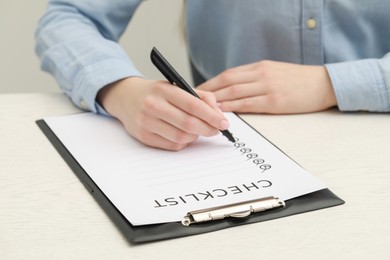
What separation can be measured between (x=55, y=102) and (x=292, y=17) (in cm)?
36

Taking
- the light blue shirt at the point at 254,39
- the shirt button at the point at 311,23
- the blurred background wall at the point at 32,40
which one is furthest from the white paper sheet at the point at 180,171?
the blurred background wall at the point at 32,40

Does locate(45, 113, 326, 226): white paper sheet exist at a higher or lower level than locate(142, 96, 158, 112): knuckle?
lower

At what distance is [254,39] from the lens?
3.05ft

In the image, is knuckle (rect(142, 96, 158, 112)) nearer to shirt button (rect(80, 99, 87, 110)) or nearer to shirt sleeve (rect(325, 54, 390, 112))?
shirt button (rect(80, 99, 87, 110))

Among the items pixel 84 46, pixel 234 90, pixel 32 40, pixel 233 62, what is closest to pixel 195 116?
pixel 234 90

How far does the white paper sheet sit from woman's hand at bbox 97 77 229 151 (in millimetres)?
13

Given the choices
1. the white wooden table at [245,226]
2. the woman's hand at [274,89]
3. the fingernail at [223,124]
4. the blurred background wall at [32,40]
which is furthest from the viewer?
the blurred background wall at [32,40]

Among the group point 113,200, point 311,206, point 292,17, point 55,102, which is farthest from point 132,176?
point 292,17

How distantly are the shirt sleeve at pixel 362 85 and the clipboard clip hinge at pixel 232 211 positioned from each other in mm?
277

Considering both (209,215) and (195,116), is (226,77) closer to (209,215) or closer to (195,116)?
(195,116)

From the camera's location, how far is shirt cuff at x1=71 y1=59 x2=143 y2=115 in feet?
2.50

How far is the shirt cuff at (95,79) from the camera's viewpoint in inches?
30.0

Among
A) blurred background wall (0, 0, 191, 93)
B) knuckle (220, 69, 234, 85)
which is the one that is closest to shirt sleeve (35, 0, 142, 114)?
knuckle (220, 69, 234, 85)

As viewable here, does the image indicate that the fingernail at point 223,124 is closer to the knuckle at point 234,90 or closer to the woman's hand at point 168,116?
the woman's hand at point 168,116
